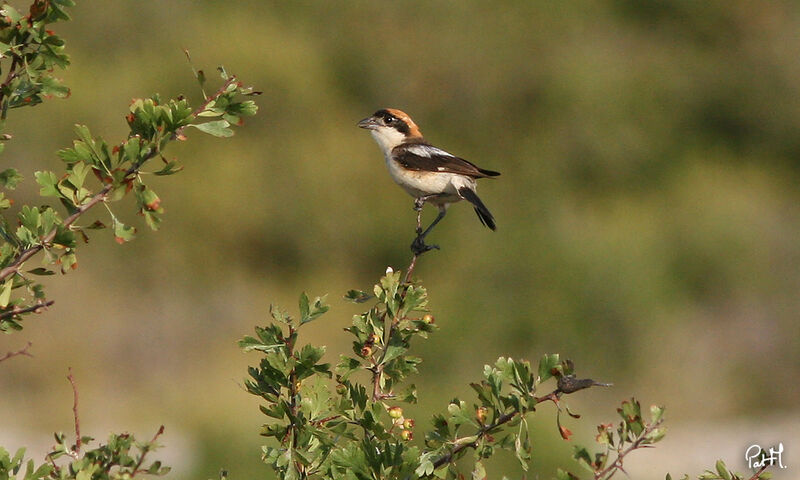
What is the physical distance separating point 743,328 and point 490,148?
169 inches

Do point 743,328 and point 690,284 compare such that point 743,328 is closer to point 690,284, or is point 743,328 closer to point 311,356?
point 690,284

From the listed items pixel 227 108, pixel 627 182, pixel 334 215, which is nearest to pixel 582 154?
pixel 627 182

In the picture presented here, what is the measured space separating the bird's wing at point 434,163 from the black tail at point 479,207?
0.09 meters

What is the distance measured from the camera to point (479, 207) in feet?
17.4

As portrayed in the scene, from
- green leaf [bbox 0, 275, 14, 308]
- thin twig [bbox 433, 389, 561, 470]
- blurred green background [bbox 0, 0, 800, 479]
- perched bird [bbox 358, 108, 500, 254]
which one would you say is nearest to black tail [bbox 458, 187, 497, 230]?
perched bird [bbox 358, 108, 500, 254]

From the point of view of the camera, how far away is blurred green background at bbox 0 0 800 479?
512 inches

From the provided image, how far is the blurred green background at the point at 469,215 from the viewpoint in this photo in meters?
13.0

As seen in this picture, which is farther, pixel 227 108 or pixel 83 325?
pixel 83 325

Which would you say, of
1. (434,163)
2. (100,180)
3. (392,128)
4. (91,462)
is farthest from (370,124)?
(91,462)

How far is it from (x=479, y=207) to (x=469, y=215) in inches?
348

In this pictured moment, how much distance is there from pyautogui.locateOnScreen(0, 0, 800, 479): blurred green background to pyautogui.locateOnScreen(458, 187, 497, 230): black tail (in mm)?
5751

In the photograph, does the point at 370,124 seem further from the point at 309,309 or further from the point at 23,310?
the point at 23,310

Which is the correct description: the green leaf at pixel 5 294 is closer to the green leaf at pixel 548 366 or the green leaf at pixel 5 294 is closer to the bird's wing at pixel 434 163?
the green leaf at pixel 548 366

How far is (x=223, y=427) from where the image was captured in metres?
11.8
